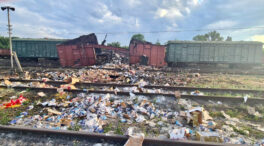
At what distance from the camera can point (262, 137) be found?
2545 millimetres

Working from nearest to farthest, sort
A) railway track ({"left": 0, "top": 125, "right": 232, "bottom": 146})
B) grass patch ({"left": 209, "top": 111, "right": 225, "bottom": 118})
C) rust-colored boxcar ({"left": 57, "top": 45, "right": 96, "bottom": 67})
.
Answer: railway track ({"left": 0, "top": 125, "right": 232, "bottom": 146}) < grass patch ({"left": 209, "top": 111, "right": 225, "bottom": 118}) < rust-colored boxcar ({"left": 57, "top": 45, "right": 96, "bottom": 67})

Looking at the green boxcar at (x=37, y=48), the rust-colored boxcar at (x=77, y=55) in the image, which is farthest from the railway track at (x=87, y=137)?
the green boxcar at (x=37, y=48)

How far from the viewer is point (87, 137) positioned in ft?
7.84

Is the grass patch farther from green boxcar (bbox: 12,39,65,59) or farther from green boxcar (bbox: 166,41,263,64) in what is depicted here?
green boxcar (bbox: 12,39,65,59)

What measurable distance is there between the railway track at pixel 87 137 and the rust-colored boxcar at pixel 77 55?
10.6 m

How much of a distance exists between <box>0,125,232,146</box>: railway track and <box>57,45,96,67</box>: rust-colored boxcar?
10.6 metres

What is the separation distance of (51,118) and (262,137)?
15.5 ft

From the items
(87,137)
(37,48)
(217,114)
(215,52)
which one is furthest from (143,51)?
(37,48)

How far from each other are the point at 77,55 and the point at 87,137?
11.7m

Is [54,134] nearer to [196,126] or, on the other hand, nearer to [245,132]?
[196,126]

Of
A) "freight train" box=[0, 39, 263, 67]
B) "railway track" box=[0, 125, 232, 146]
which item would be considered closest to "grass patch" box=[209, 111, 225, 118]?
"railway track" box=[0, 125, 232, 146]

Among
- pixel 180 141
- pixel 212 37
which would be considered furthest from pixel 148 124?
pixel 212 37

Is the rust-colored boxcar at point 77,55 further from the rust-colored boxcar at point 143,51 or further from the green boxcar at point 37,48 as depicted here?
the green boxcar at point 37,48

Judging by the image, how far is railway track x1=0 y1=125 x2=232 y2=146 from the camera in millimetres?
2205
